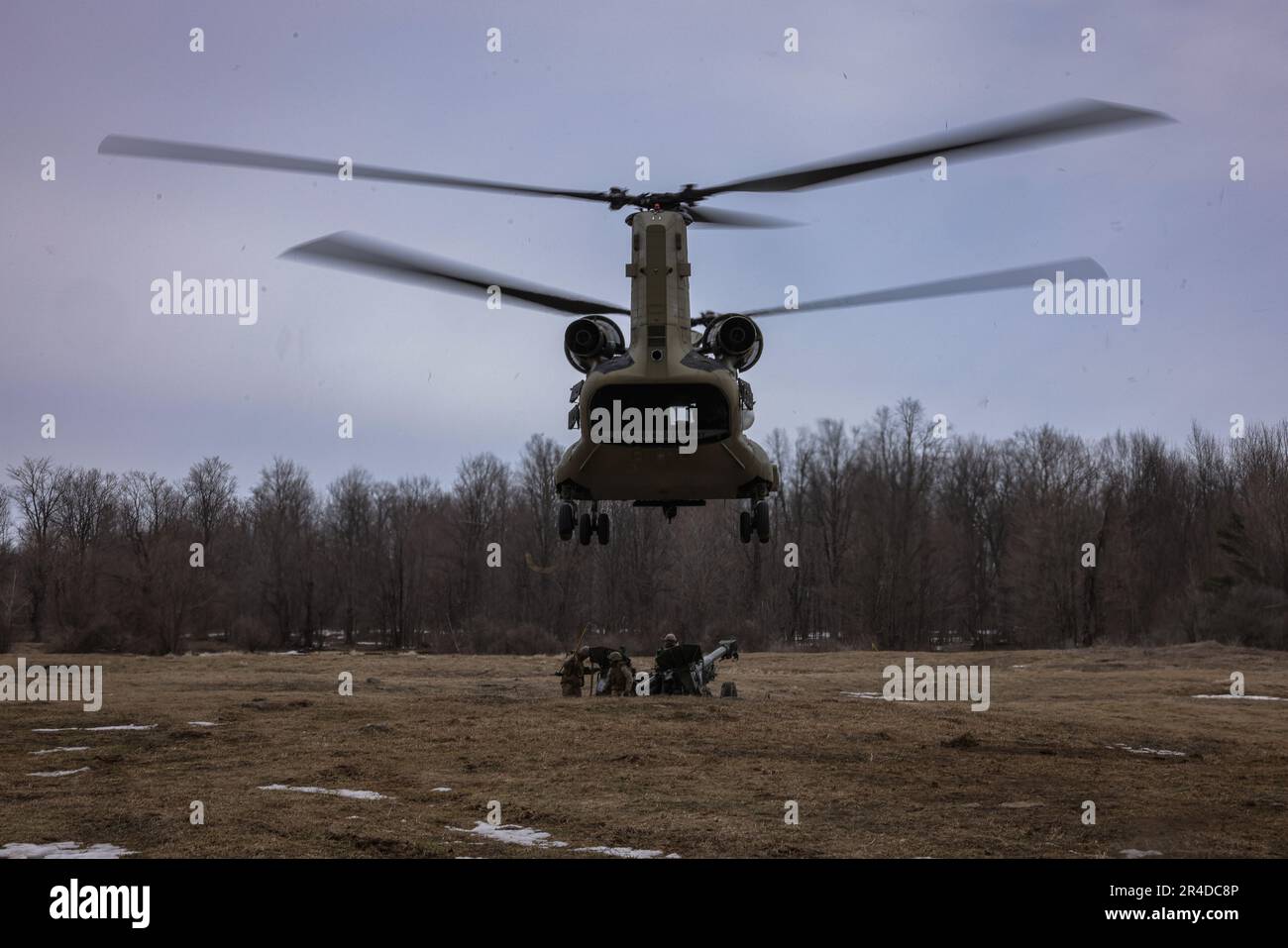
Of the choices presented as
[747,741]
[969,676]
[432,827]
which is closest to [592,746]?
[747,741]

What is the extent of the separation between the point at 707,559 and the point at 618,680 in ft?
157

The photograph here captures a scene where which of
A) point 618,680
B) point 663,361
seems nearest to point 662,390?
point 663,361

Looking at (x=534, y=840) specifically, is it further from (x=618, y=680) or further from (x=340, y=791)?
(x=618, y=680)

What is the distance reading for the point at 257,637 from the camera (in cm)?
7238

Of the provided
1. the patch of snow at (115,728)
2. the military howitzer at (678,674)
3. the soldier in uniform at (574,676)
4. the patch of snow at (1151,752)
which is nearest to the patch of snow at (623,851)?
the patch of snow at (1151,752)

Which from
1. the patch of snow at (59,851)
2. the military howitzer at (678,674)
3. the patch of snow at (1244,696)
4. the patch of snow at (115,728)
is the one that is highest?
the military howitzer at (678,674)

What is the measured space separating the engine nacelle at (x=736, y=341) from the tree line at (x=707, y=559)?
5181 cm

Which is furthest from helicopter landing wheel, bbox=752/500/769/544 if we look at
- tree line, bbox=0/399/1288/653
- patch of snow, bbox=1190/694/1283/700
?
tree line, bbox=0/399/1288/653

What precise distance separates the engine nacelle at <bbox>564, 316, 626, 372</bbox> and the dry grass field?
6620 millimetres

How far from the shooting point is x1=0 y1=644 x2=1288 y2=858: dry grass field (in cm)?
1562

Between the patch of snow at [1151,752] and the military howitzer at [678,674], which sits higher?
the military howitzer at [678,674]

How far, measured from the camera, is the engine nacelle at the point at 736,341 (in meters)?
15.7

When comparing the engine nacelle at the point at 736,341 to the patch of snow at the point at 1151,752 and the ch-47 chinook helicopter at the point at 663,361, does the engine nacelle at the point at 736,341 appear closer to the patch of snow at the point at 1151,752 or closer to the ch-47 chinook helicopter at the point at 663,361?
the ch-47 chinook helicopter at the point at 663,361
